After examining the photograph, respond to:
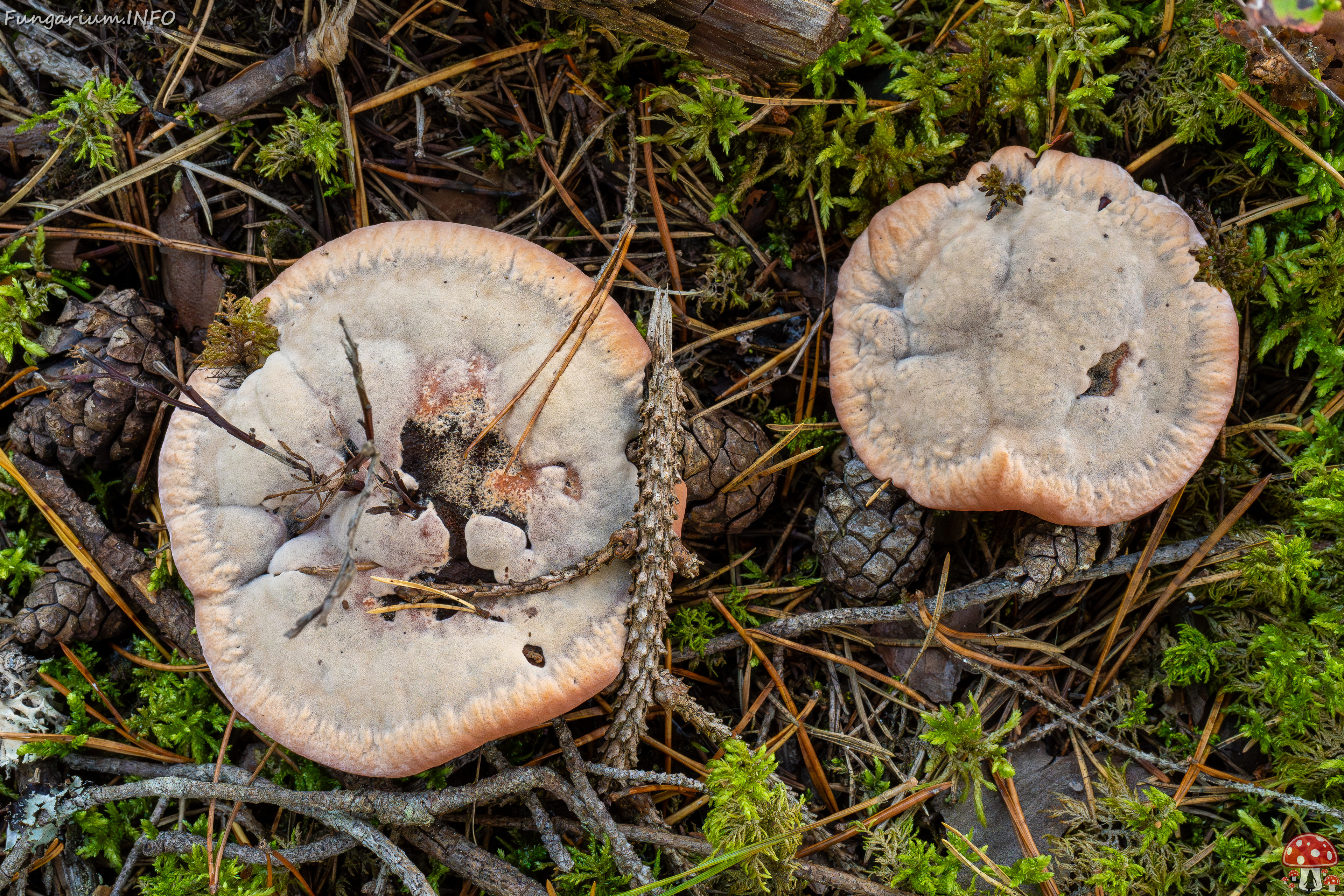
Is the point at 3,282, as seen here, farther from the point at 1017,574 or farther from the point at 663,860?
the point at 1017,574

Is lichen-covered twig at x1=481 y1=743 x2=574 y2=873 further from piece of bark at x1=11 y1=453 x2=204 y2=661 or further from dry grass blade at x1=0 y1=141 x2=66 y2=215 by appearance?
dry grass blade at x1=0 y1=141 x2=66 y2=215

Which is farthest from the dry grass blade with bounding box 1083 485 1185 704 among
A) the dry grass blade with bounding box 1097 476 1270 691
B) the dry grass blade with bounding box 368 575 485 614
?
the dry grass blade with bounding box 368 575 485 614

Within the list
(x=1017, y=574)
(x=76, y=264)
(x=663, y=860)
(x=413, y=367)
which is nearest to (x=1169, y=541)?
(x=1017, y=574)

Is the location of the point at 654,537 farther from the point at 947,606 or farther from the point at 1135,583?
the point at 1135,583

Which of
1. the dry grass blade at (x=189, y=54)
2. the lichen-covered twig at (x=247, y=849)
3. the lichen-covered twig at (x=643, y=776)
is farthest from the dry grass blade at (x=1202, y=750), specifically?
the dry grass blade at (x=189, y=54)

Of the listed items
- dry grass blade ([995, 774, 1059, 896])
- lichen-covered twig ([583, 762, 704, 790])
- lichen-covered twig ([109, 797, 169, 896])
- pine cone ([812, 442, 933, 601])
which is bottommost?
lichen-covered twig ([109, 797, 169, 896])

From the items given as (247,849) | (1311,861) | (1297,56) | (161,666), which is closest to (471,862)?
(247,849)

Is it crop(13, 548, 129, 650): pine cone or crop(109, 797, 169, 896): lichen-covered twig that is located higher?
crop(13, 548, 129, 650): pine cone

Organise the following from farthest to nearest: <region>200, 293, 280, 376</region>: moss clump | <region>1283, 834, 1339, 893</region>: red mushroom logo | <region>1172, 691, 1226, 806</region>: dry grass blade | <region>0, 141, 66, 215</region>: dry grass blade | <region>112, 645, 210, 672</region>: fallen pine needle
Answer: <region>0, 141, 66, 215</region>: dry grass blade → <region>112, 645, 210, 672</region>: fallen pine needle → <region>1172, 691, 1226, 806</region>: dry grass blade → <region>200, 293, 280, 376</region>: moss clump → <region>1283, 834, 1339, 893</region>: red mushroom logo
